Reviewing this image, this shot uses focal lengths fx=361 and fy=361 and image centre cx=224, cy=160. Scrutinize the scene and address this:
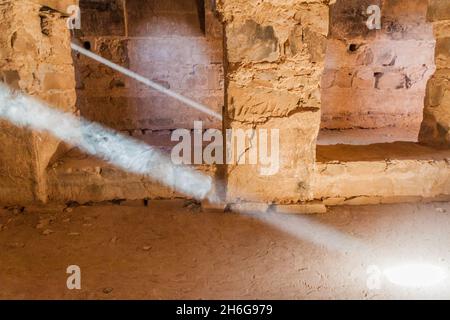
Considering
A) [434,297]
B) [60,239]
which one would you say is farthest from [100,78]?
[434,297]

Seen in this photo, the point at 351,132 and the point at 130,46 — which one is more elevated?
the point at 130,46

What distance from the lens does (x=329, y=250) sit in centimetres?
227

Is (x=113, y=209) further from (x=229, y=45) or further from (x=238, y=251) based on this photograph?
(x=229, y=45)

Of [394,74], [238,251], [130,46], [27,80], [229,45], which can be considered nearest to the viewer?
[238,251]

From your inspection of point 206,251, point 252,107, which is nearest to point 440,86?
point 252,107

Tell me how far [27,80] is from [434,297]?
297 cm

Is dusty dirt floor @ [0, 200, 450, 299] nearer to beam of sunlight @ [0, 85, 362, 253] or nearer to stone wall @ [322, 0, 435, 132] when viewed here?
beam of sunlight @ [0, 85, 362, 253]

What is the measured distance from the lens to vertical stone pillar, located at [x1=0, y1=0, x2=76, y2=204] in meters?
2.60

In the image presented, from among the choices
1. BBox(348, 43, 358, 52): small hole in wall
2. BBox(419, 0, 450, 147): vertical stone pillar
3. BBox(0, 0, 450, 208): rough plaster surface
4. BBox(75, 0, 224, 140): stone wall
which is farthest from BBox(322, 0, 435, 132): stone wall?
BBox(0, 0, 450, 208): rough plaster surface

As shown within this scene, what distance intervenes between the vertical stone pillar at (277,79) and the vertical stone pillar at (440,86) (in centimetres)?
132

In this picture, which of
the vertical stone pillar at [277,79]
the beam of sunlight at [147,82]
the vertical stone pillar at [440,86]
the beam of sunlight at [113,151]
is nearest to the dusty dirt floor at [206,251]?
the beam of sunlight at [113,151]

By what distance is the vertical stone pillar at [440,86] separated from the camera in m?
3.14

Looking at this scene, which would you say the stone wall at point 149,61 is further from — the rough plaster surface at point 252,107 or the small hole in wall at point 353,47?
the rough plaster surface at point 252,107
